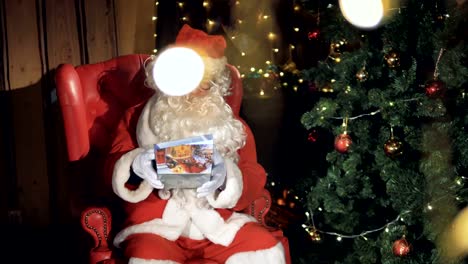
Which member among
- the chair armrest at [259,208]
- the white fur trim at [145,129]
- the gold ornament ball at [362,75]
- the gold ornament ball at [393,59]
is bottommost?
the chair armrest at [259,208]

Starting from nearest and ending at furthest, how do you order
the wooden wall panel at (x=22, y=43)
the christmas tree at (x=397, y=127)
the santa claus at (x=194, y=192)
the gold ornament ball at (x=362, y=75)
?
the santa claus at (x=194, y=192) → the christmas tree at (x=397, y=127) → the gold ornament ball at (x=362, y=75) → the wooden wall panel at (x=22, y=43)

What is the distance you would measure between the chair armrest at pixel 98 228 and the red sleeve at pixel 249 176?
666mm

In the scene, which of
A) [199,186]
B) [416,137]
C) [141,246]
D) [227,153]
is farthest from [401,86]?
[141,246]

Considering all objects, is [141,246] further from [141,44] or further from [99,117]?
[141,44]

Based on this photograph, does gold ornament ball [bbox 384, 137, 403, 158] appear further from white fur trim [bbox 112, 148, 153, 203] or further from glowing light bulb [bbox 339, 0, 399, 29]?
white fur trim [bbox 112, 148, 153, 203]

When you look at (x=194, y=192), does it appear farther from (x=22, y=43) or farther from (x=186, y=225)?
(x=22, y=43)

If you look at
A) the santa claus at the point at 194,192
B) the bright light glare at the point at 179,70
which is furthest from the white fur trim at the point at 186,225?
the bright light glare at the point at 179,70

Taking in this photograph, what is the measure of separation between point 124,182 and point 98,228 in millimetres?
268

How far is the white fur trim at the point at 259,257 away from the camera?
2832 mm

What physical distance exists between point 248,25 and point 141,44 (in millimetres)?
1248

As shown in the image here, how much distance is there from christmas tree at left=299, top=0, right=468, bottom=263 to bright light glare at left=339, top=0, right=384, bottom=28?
0.03 metres

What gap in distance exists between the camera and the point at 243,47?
5.64m

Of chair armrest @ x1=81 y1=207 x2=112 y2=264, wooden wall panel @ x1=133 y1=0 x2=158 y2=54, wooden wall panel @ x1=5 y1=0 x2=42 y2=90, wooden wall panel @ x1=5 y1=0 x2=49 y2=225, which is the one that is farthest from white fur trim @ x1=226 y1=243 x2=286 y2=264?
wooden wall panel @ x1=133 y1=0 x2=158 y2=54

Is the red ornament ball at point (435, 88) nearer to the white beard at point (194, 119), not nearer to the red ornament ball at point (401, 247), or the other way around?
the red ornament ball at point (401, 247)
